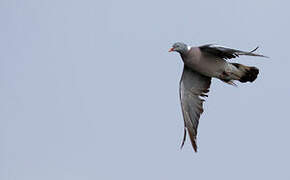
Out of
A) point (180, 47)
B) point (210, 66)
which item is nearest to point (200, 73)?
point (210, 66)

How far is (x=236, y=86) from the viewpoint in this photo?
13.4 meters

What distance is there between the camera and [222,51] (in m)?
12.6

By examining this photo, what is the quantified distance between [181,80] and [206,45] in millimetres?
1415

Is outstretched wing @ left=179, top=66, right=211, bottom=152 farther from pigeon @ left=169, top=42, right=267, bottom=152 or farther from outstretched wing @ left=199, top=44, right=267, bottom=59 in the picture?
outstretched wing @ left=199, top=44, right=267, bottom=59

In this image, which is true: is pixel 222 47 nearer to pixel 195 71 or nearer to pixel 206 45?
pixel 206 45

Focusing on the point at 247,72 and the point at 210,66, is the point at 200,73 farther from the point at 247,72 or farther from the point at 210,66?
the point at 247,72

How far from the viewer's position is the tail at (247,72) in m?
13.4

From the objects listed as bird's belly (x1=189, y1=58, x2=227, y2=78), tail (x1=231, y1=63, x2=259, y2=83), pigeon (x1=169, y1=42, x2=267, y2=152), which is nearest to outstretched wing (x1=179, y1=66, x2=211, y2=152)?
pigeon (x1=169, y1=42, x2=267, y2=152)

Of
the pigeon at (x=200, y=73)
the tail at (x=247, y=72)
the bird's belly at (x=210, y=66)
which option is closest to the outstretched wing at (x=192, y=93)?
the pigeon at (x=200, y=73)

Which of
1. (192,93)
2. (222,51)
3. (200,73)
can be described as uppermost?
(222,51)

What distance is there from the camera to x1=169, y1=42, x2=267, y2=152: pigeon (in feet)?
42.2

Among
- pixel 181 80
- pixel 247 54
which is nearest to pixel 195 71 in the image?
pixel 181 80

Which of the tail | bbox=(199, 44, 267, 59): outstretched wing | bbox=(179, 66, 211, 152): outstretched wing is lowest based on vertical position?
bbox=(179, 66, 211, 152): outstretched wing

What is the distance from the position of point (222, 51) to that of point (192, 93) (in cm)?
155
